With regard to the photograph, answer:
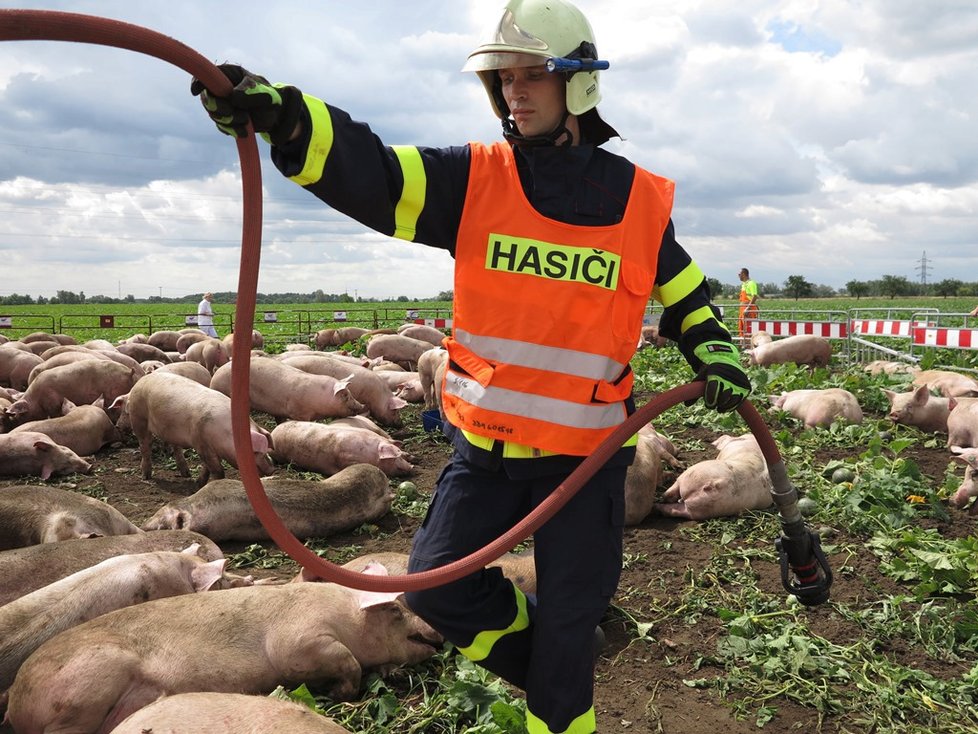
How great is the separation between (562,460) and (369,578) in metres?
0.87

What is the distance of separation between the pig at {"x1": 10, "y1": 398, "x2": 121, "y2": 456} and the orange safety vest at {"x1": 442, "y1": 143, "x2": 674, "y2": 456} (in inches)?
305

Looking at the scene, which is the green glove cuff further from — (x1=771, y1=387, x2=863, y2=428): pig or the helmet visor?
(x1=771, y1=387, x2=863, y2=428): pig

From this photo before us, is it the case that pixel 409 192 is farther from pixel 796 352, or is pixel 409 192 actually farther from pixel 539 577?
pixel 796 352

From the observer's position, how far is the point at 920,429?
9.55 m

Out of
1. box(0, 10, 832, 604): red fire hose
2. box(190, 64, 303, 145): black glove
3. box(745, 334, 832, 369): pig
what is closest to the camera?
box(0, 10, 832, 604): red fire hose

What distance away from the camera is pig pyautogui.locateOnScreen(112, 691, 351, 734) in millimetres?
2959

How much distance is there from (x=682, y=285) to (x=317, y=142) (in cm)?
164

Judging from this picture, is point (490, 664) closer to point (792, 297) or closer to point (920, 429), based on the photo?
point (920, 429)

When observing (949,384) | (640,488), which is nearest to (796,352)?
(949,384)

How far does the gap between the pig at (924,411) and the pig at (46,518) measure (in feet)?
27.3

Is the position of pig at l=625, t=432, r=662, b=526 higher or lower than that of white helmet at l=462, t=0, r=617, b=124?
lower

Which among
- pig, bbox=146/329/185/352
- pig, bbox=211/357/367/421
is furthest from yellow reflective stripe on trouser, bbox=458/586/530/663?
pig, bbox=146/329/185/352

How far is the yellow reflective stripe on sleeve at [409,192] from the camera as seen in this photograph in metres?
3.04

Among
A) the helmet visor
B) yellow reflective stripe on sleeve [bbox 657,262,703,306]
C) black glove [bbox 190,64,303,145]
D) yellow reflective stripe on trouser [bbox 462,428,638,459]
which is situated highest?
the helmet visor
